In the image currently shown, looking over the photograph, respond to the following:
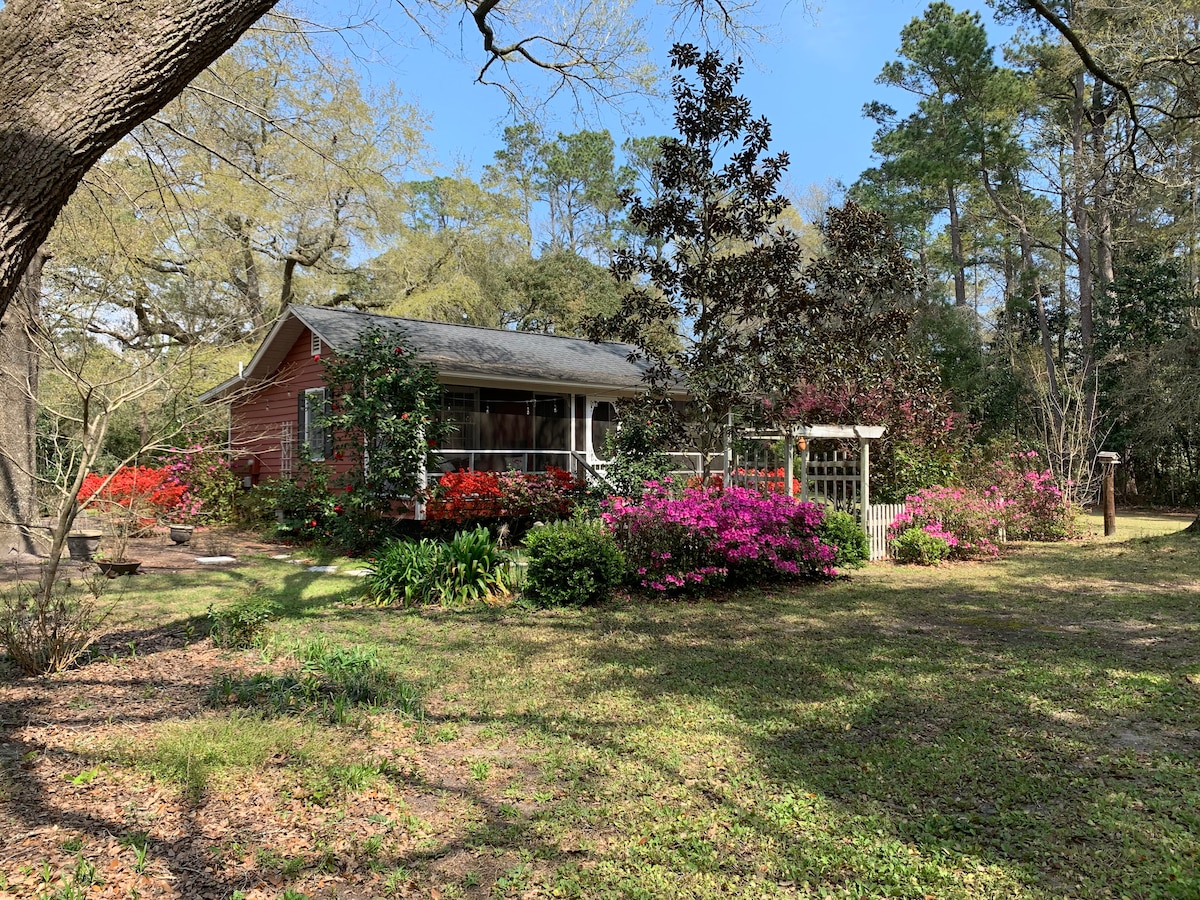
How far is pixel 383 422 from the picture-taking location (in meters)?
10.1

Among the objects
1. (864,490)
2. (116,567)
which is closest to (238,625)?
(116,567)

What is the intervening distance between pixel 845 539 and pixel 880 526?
1.22m

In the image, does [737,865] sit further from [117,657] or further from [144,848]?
[117,657]

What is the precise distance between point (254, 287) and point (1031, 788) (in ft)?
79.4

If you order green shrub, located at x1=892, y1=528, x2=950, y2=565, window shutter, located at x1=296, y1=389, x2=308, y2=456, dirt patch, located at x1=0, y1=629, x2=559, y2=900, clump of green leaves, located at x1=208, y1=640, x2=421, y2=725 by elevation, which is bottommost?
dirt patch, located at x1=0, y1=629, x2=559, y2=900

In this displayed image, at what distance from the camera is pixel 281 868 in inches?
104

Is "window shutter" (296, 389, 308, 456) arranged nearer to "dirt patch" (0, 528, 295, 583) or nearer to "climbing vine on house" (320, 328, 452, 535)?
"dirt patch" (0, 528, 295, 583)

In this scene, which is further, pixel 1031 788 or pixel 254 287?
pixel 254 287

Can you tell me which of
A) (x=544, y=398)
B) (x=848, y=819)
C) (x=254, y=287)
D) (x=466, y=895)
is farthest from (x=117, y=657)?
(x=254, y=287)

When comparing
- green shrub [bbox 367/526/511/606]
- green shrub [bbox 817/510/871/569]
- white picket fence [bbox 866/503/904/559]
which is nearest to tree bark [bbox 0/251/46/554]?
green shrub [bbox 367/526/511/606]

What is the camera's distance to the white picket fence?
34.8 ft

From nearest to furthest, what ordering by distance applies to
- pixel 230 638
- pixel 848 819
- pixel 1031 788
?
1. pixel 848 819
2. pixel 1031 788
3. pixel 230 638

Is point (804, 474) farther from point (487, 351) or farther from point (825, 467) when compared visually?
point (487, 351)

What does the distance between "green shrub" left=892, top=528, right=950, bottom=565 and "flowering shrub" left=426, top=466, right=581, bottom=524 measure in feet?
16.1
